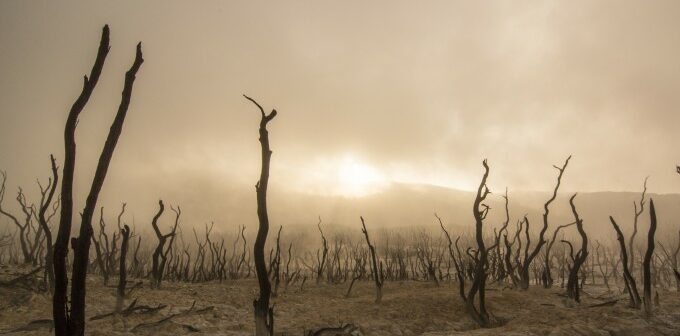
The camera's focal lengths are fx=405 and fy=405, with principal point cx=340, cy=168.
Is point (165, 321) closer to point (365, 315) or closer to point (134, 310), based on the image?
point (134, 310)

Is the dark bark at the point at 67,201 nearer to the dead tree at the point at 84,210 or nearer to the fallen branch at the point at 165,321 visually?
the dead tree at the point at 84,210

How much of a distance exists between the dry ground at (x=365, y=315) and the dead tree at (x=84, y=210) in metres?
3.92

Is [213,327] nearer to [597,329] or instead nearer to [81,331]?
[81,331]

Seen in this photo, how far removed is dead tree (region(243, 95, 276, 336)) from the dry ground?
5.99 ft

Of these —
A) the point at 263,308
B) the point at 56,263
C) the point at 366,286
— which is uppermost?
the point at 56,263

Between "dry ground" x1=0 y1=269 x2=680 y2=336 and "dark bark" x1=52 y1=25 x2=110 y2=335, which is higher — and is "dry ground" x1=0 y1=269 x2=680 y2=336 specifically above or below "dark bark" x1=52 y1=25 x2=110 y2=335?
below

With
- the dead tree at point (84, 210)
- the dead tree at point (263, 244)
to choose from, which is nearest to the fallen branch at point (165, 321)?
the dead tree at point (263, 244)

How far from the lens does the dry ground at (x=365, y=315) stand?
7102 mm

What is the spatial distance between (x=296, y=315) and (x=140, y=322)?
290cm

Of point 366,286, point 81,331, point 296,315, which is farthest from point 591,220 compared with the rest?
point 81,331

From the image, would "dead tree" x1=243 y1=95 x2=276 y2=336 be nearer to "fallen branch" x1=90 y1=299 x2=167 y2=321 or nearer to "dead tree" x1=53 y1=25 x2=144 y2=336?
"dead tree" x1=53 y1=25 x2=144 y2=336

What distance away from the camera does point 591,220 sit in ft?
260

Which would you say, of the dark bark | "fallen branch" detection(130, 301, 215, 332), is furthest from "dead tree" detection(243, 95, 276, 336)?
"fallen branch" detection(130, 301, 215, 332)

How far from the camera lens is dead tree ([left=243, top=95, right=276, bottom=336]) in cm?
545
